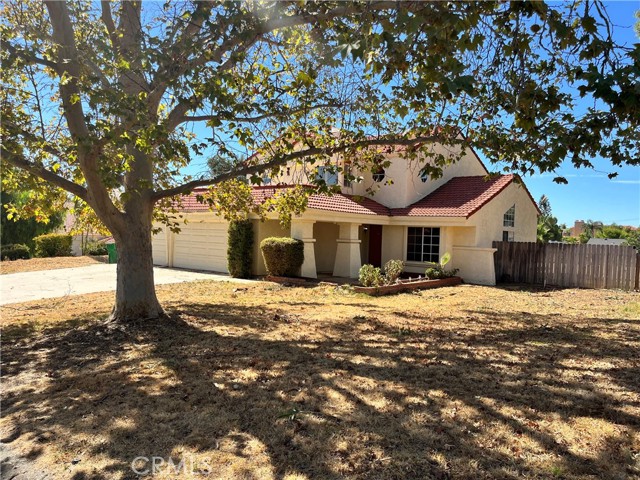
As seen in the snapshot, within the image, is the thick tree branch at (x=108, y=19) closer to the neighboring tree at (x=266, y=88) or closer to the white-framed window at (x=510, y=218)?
the neighboring tree at (x=266, y=88)

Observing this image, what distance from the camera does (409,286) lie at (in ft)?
46.2

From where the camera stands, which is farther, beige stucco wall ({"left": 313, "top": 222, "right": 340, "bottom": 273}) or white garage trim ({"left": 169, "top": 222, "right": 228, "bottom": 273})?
beige stucco wall ({"left": 313, "top": 222, "right": 340, "bottom": 273})

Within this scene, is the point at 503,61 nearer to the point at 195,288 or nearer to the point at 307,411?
the point at 307,411

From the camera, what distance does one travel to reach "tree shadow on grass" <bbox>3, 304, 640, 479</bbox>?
319 cm

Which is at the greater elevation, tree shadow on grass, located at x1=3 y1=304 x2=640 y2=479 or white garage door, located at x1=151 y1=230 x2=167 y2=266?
white garage door, located at x1=151 y1=230 x2=167 y2=266

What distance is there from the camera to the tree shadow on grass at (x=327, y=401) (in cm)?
319

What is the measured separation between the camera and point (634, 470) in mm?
3027

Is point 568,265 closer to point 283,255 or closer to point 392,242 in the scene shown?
point 392,242

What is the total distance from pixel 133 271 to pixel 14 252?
21576 mm

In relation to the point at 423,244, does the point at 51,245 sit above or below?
below

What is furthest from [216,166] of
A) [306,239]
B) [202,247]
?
[202,247]

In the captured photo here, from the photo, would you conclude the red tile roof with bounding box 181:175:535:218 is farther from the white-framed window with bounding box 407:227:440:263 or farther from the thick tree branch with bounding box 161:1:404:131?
the thick tree branch with bounding box 161:1:404:131

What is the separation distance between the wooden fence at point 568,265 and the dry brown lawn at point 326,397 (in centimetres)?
729

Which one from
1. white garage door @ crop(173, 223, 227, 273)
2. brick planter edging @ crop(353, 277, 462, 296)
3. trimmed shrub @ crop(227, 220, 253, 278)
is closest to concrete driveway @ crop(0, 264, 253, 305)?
trimmed shrub @ crop(227, 220, 253, 278)
